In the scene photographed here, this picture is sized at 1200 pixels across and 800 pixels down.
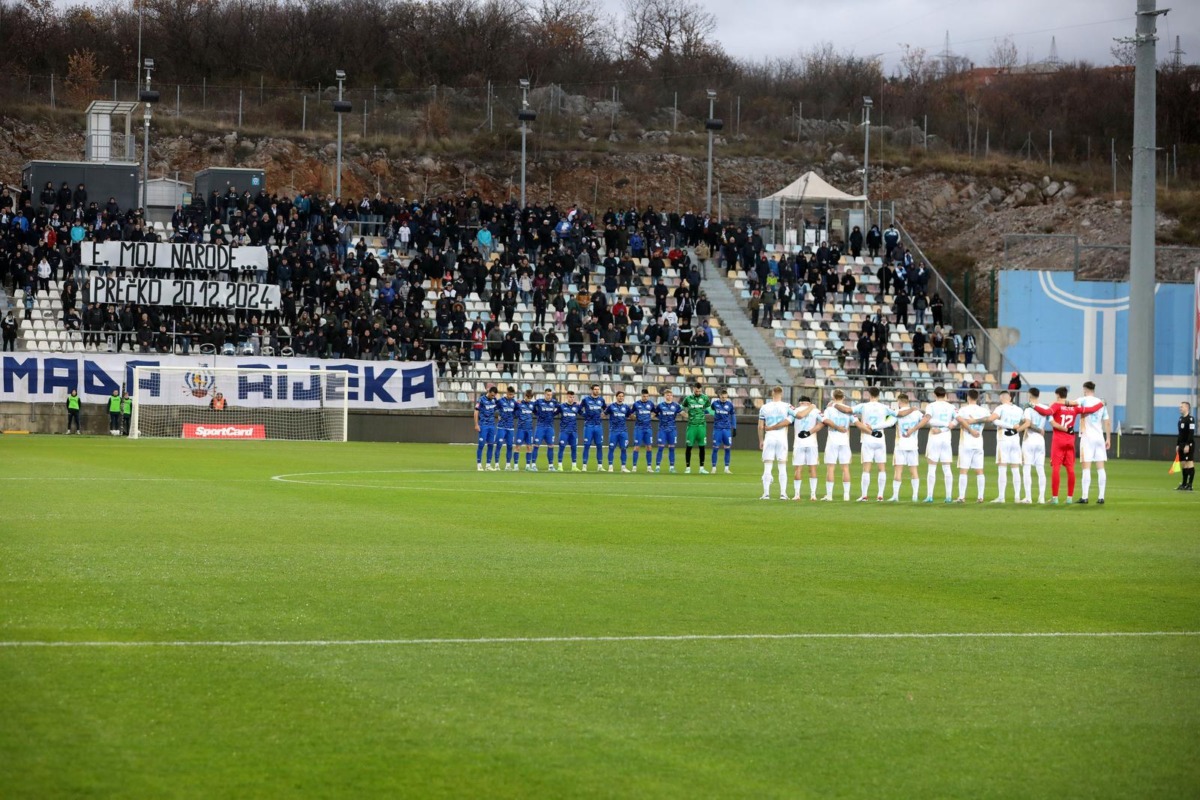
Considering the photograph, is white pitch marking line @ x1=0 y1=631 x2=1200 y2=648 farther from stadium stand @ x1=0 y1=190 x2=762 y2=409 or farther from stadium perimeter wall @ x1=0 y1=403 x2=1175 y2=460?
stadium stand @ x1=0 y1=190 x2=762 y2=409

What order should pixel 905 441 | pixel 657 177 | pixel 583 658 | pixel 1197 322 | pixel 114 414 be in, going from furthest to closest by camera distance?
pixel 657 177 → pixel 1197 322 → pixel 114 414 → pixel 905 441 → pixel 583 658

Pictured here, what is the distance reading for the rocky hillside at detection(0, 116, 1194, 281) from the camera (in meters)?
74.3

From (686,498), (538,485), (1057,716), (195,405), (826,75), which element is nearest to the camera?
(1057,716)

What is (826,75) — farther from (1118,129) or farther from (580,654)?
(580,654)

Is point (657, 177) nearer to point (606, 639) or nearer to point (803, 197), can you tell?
point (803, 197)

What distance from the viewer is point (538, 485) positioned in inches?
1067

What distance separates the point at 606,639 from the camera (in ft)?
32.2

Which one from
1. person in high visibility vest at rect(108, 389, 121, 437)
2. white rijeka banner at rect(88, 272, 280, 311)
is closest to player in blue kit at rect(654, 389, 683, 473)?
person in high visibility vest at rect(108, 389, 121, 437)

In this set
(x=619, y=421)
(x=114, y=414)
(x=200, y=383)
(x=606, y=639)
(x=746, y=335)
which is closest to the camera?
(x=606, y=639)

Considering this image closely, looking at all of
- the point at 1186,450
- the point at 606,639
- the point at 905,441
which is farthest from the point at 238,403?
the point at 606,639

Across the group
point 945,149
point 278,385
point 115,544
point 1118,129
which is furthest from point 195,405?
point 1118,129

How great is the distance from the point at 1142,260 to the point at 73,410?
36.7 meters

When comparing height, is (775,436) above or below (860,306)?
below

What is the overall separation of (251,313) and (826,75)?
55.6 m
